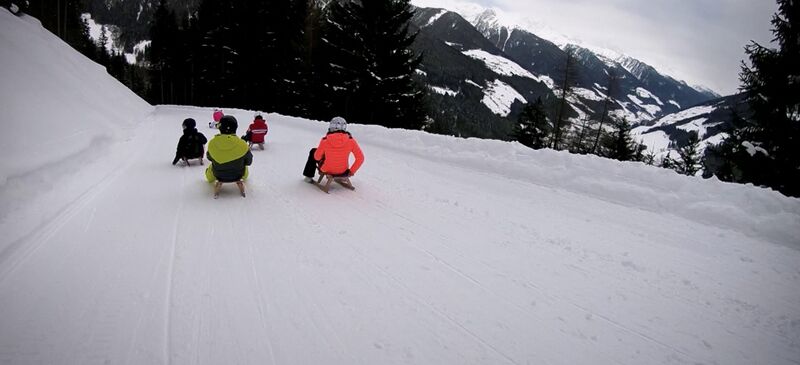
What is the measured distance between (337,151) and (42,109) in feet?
25.4

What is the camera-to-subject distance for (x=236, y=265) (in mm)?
3584

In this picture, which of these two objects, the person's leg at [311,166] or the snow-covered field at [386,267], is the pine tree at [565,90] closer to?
the snow-covered field at [386,267]

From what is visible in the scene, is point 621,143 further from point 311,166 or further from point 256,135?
point 311,166

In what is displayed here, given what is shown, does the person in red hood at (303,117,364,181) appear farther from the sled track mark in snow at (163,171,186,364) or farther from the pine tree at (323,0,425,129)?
the pine tree at (323,0,425,129)

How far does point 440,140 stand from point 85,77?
16189 mm

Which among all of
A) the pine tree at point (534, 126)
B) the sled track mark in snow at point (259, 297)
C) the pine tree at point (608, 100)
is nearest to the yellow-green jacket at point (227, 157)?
the sled track mark in snow at point (259, 297)

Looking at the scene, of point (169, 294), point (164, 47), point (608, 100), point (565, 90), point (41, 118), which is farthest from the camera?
point (164, 47)

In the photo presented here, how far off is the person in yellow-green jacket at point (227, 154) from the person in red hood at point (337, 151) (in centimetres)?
133

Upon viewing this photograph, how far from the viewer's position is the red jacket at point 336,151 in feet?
21.2

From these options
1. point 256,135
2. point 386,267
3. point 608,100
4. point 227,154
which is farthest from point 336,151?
point 608,100

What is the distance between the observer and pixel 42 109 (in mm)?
8297

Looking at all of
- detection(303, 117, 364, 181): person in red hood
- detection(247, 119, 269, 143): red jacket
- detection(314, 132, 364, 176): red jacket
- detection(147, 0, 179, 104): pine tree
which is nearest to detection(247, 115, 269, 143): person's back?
detection(247, 119, 269, 143): red jacket

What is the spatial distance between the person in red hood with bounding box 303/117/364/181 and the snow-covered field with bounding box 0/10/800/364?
20.1 inches

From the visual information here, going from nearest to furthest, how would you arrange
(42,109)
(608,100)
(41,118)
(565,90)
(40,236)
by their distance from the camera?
1. (40,236)
2. (41,118)
3. (42,109)
4. (565,90)
5. (608,100)
